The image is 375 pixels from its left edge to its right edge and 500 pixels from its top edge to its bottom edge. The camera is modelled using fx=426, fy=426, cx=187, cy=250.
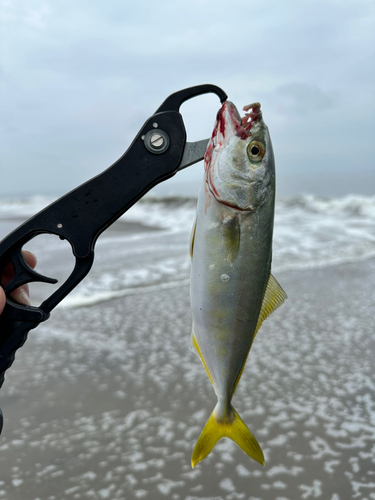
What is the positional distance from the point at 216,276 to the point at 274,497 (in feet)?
4.89

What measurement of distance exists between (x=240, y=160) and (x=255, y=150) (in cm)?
7

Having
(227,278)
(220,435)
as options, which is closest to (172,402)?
(220,435)

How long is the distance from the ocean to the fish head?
173 centimetres

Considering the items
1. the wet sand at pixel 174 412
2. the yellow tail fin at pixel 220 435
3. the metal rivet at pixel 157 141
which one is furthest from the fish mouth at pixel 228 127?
the wet sand at pixel 174 412

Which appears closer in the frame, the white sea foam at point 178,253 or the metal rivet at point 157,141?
the metal rivet at point 157,141

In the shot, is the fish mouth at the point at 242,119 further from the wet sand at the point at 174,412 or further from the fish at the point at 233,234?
the wet sand at the point at 174,412

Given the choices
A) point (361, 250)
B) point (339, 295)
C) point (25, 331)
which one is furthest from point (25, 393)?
point (361, 250)

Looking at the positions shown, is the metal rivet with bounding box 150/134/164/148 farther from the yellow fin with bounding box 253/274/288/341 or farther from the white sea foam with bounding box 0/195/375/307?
the white sea foam with bounding box 0/195/375/307

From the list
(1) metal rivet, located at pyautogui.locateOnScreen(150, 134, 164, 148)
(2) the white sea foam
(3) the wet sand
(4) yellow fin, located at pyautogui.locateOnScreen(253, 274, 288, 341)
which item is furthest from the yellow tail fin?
(2) the white sea foam

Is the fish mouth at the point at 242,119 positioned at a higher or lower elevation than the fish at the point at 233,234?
higher

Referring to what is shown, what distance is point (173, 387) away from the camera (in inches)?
132

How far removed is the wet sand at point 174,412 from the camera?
2.42 metres

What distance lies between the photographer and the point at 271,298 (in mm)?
1700

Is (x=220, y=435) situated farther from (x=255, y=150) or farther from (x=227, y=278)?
(x=255, y=150)
